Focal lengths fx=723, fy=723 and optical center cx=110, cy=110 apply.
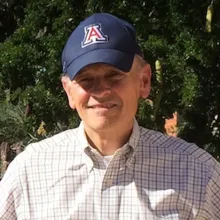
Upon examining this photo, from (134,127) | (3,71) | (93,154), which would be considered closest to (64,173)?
(93,154)

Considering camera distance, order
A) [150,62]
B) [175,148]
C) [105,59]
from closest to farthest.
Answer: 1. [105,59]
2. [175,148]
3. [150,62]

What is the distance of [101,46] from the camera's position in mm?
2279

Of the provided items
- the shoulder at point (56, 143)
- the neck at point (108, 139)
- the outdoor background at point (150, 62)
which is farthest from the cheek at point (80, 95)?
the outdoor background at point (150, 62)

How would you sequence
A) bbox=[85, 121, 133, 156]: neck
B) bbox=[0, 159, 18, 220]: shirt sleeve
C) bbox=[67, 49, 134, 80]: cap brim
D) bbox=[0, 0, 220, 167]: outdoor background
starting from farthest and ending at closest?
bbox=[0, 0, 220, 167]: outdoor background → bbox=[0, 159, 18, 220]: shirt sleeve → bbox=[85, 121, 133, 156]: neck → bbox=[67, 49, 134, 80]: cap brim

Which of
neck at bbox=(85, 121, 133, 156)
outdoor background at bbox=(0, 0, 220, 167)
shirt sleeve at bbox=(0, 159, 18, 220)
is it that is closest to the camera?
neck at bbox=(85, 121, 133, 156)

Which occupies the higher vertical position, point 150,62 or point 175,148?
point 150,62

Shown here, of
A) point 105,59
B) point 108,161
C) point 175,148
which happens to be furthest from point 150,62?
point 105,59

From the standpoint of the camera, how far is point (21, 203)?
2.46m

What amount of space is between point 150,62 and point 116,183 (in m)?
1.67

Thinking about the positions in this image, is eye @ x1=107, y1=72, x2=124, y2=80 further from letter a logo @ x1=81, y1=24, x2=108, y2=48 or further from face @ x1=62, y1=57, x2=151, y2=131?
letter a logo @ x1=81, y1=24, x2=108, y2=48

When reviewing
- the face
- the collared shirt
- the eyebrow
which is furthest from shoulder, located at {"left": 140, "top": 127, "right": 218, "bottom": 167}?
the eyebrow

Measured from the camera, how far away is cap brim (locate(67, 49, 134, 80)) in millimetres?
2260

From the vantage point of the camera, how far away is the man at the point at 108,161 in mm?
2295

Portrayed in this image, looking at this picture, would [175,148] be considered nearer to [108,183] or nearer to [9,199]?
[108,183]
